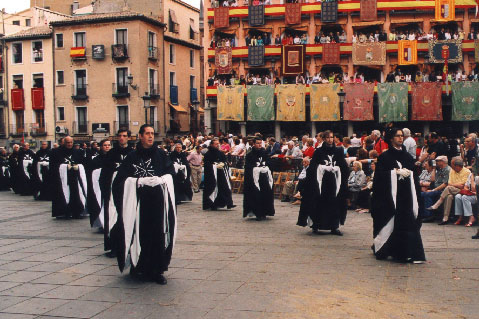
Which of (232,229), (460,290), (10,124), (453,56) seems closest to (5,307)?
(460,290)

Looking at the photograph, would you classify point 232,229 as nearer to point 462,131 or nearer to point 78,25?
point 462,131

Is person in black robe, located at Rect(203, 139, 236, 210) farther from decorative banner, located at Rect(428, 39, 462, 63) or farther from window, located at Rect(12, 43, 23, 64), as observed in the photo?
window, located at Rect(12, 43, 23, 64)

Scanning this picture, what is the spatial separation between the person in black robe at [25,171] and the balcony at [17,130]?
30326 millimetres

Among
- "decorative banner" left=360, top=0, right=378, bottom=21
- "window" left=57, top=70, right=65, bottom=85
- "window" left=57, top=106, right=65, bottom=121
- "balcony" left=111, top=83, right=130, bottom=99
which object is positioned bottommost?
"window" left=57, top=106, right=65, bottom=121

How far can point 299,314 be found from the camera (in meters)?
6.25

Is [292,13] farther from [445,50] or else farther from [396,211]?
[396,211]

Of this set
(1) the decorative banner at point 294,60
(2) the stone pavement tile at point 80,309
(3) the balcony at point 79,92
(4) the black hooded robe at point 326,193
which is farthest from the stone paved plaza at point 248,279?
(3) the balcony at point 79,92

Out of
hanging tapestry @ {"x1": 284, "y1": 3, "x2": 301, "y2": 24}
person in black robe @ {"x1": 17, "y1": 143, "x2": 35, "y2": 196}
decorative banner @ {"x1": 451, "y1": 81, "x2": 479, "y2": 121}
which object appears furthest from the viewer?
hanging tapestry @ {"x1": 284, "y1": 3, "x2": 301, "y2": 24}

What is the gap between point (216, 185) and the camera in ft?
55.0

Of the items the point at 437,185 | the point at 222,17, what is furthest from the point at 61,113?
the point at 437,185

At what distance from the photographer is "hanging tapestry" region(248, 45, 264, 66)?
4359cm

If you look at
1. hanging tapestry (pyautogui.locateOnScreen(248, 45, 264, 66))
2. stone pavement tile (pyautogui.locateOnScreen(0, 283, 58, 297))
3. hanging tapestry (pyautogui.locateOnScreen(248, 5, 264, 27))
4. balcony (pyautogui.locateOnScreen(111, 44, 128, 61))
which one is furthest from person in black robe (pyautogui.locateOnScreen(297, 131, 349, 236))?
balcony (pyautogui.locateOnScreen(111, 44, 128, 61))

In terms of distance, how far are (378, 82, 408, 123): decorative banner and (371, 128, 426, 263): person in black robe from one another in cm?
3113

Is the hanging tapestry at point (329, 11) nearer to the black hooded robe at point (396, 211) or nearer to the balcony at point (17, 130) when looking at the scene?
the balcony at point (17, 130)
